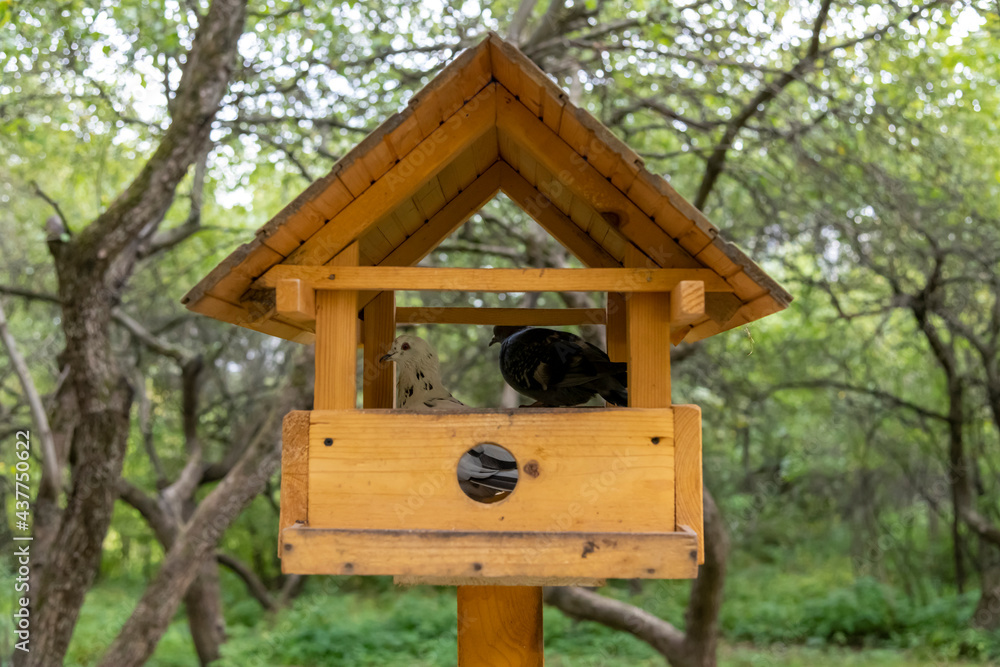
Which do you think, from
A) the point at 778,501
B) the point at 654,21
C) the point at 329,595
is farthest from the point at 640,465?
the point at 778,501

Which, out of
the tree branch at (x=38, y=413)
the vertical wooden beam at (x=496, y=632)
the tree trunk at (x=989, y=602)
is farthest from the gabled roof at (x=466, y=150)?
the tree trunk at (x=989, y=602)

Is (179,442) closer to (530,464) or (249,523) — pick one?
(249,523)

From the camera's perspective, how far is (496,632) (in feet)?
8.57

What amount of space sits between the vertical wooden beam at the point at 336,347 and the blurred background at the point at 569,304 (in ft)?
7.50

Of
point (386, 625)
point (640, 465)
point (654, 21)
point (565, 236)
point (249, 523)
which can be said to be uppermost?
point (654, 21)

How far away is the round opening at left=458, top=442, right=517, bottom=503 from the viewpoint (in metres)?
2.33

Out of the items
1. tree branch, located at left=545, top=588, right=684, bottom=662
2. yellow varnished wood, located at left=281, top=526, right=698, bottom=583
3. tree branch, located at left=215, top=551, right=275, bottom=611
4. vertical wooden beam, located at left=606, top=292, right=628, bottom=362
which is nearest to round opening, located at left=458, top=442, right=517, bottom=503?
yellow varnished wood, located at left=281, top=526, right=698, bottom=583

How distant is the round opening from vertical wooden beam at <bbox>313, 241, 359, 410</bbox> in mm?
390

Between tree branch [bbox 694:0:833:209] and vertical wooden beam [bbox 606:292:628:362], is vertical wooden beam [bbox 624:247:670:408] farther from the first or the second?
tree branch [bbox 694:0:833:209]

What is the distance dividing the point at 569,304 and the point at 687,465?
318 cm

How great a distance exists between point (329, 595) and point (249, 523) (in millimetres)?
1724

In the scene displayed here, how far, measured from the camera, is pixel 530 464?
2.13 m

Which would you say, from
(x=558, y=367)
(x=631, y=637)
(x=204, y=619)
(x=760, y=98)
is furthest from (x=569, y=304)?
(x=631, y=637)

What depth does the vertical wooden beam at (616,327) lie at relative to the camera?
3.10 m
